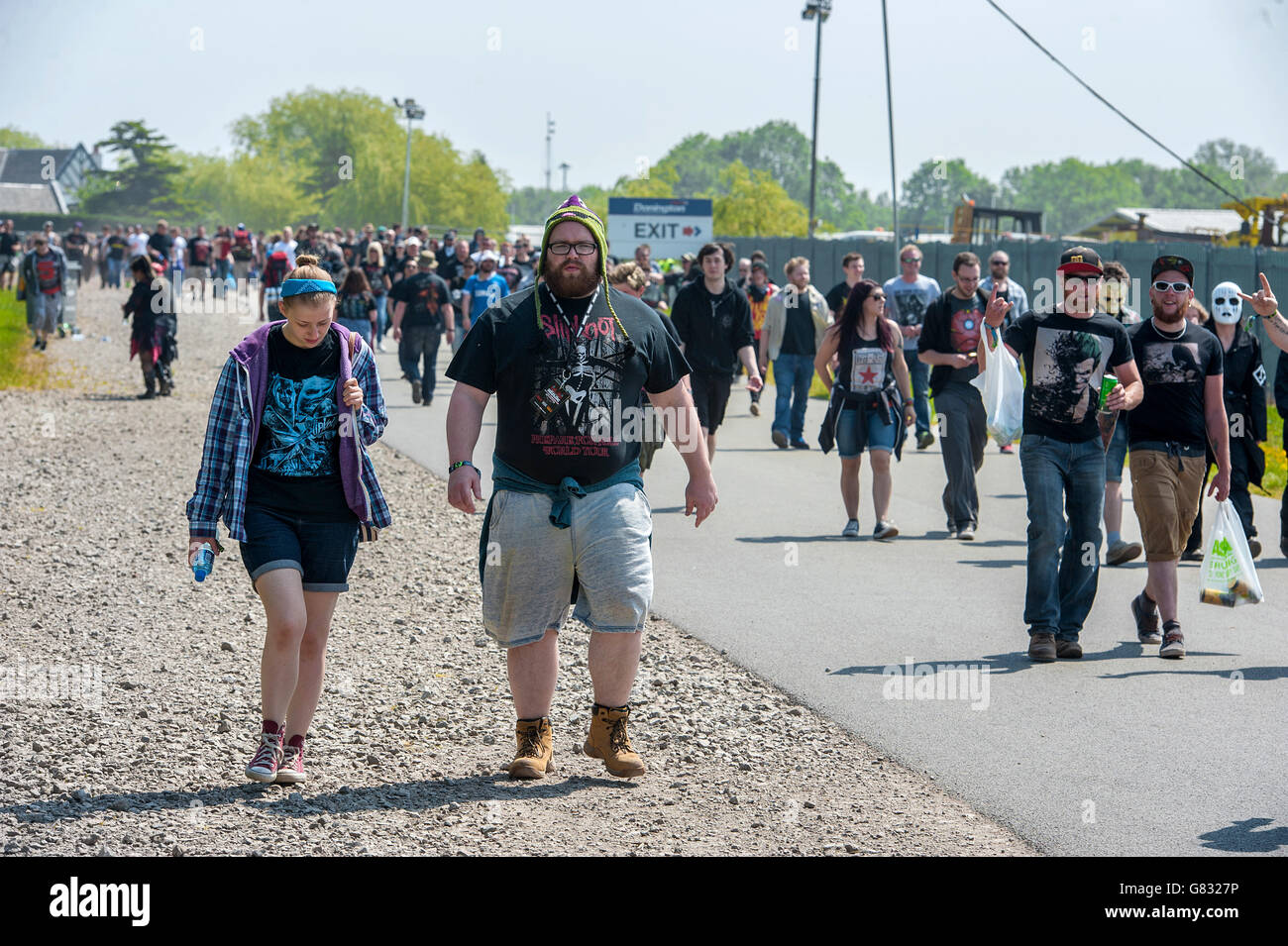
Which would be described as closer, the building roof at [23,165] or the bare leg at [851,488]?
the bare leg at [851,488]

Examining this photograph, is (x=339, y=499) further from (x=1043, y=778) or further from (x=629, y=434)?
(x=1043, y=778)

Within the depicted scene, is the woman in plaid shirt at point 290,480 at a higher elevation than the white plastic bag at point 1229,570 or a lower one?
higher

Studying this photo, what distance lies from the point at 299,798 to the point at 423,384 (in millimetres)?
14985

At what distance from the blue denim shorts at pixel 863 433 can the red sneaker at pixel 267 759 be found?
660cm

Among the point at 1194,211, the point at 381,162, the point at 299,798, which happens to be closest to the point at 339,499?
the point at 299,798

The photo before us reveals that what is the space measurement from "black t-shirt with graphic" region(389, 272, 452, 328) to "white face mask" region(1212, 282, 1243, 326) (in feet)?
36.1

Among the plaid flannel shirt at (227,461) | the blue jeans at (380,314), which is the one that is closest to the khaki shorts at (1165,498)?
the plaid flannel shirt at (227,461)

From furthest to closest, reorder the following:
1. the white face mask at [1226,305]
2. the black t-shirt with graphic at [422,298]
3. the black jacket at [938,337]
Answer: the black t-shirt with graphic at [422,298], the black jacket at [938,337], the white face mask at [1226,305]

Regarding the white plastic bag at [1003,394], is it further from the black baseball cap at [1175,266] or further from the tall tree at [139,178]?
the tall tree at [139,178]

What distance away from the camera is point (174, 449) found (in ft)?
50.6

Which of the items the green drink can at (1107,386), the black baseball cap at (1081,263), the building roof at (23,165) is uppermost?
the building roof at (23,165)

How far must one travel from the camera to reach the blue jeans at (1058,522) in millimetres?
7934

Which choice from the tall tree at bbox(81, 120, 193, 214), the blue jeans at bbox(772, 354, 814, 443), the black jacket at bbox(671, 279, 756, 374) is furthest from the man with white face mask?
the tall tree at bbox(81, 120, 193, 214)

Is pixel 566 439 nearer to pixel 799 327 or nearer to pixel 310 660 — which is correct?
pixel 310 660
